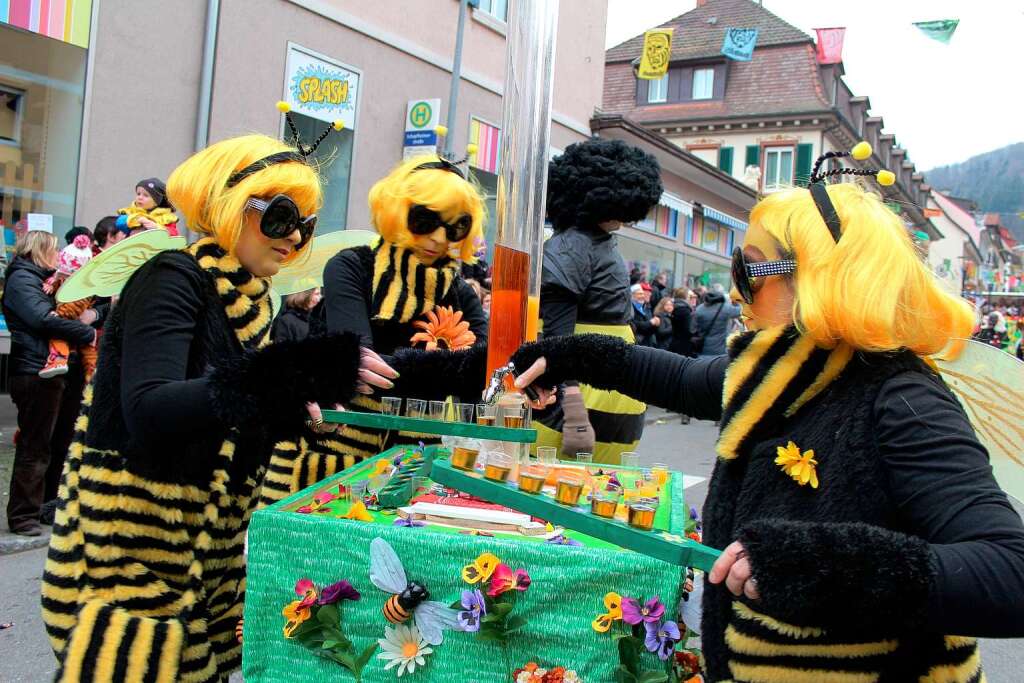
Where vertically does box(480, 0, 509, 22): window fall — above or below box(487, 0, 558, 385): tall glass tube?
above

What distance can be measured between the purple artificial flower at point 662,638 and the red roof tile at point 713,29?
97.0 feet

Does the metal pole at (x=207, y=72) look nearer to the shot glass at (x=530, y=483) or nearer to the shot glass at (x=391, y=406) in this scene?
the shot glass at (x=391, y=406)

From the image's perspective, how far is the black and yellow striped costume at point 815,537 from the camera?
47.6 inches

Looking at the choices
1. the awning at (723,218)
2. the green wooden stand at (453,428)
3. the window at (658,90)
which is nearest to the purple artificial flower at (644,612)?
the green wooden stand at (453,428)

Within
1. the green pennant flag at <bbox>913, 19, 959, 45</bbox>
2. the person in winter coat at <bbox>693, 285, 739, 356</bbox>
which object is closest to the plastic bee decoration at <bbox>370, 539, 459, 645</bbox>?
the person in winter coat at <bbox>693, 285, 739, 356</bbox>

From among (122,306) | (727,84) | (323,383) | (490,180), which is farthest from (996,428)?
(727,84)

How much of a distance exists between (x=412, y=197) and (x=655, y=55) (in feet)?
53.0

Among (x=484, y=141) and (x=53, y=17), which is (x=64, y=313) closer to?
(x=53, y=17)

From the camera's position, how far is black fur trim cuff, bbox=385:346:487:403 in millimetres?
2236

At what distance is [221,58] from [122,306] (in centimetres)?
772

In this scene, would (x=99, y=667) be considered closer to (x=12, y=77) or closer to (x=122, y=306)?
(x=122, y=306)

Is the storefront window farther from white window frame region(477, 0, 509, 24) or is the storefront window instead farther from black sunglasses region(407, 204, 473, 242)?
white window frame region(477, 0, 509, 24)

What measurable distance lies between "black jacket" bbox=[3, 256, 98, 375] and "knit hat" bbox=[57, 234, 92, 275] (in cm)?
16

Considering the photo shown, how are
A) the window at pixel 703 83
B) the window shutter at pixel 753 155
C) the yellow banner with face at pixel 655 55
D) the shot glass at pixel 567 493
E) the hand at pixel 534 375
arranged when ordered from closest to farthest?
the shot glass at pixel 567 493
the hand at pixel 534 375
the yellow banner with face at pixel 655 55
the window shutter at pixel 753 155
the window at pixel 703 83
